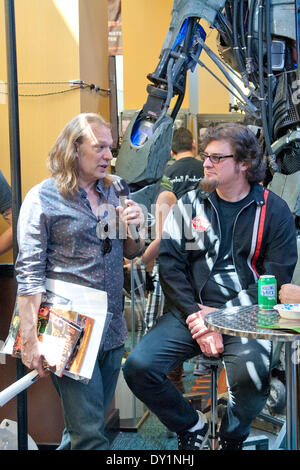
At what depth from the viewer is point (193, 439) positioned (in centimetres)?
276

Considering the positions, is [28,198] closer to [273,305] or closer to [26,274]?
[26,274]

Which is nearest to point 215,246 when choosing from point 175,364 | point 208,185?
point 208,185

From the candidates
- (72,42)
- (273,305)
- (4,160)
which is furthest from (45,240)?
(72,42)

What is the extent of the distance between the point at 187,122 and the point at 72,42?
347cm

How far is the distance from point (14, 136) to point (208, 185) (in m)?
0.97

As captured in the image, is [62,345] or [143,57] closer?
[62,345]

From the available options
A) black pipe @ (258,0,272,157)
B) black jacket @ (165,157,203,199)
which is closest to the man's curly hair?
black pipe @ (258,0,272,157)

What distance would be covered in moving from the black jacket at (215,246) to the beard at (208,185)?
0.10 ft

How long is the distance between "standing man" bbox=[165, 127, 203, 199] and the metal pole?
203cm

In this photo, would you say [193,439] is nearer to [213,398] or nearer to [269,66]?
[213,398]

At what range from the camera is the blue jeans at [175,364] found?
255 cm

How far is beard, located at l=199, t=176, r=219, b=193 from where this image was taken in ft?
9.73

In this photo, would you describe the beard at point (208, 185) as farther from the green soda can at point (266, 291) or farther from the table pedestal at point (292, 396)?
the table pedestal at point (292, 396)

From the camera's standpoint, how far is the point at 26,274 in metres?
2.16
